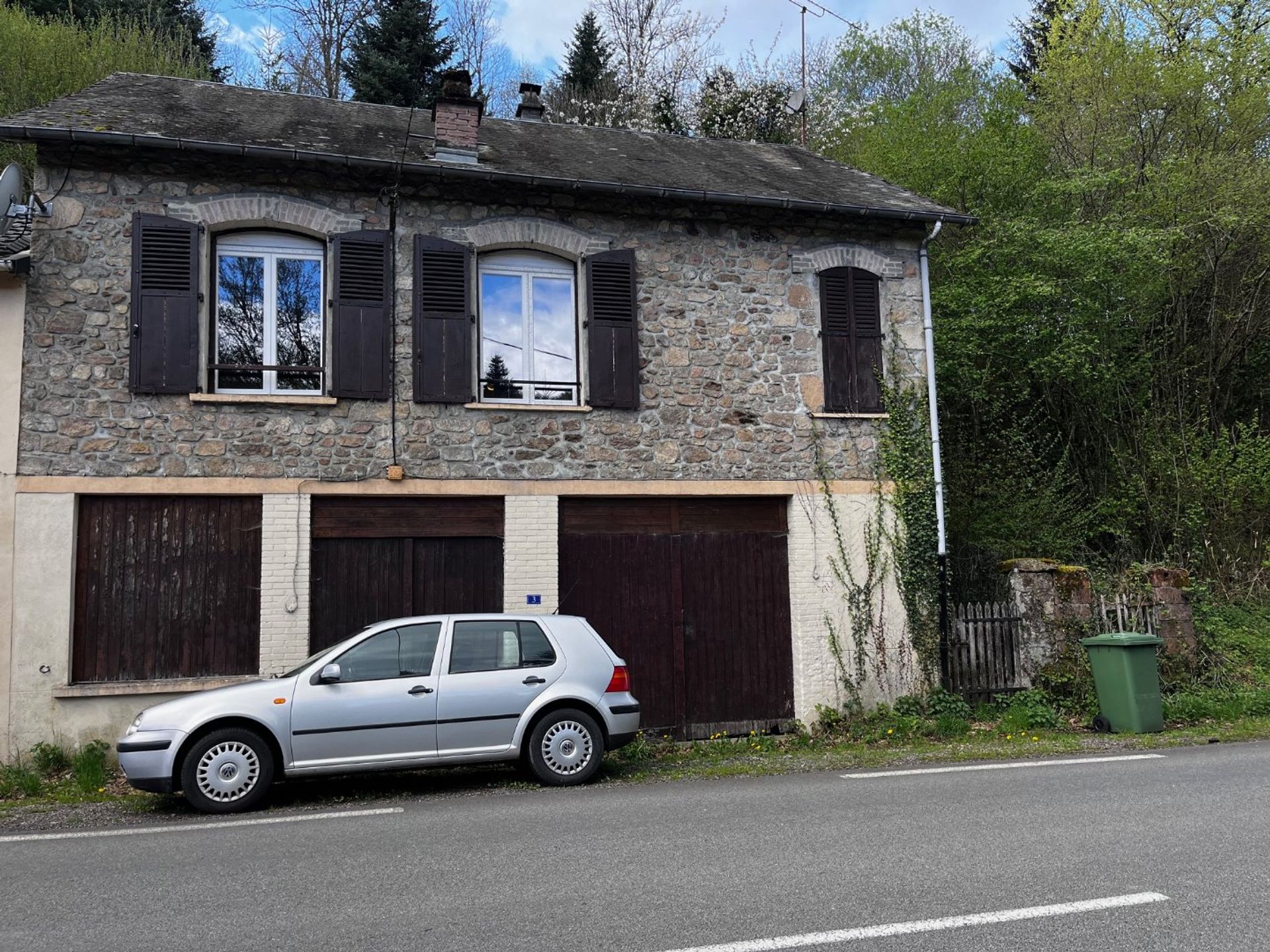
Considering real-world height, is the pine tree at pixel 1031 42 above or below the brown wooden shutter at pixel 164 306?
above

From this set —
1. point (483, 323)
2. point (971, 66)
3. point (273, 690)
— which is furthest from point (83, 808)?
point (971, 66)

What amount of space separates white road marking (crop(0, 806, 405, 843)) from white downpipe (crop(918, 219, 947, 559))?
787 centimetres

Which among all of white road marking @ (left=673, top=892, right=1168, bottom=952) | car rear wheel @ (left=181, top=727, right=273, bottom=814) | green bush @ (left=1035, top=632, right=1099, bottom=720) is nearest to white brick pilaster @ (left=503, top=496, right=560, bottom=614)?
car rear wheel @ (left=181, top=727, right=273, bottom=814)

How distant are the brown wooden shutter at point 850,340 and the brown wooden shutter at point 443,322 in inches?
175

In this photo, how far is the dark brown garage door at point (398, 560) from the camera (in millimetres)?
11414

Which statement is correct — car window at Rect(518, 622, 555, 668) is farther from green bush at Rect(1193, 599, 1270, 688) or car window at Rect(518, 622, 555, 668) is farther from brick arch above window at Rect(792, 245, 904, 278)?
green bush at Rect(1193, 599, 1270, 688)

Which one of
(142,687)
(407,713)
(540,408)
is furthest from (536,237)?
(142,687)

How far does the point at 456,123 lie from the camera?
42.0ft

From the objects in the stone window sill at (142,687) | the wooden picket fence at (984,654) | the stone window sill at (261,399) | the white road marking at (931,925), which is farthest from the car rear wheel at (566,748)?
the wooden picket fence at (984,654)

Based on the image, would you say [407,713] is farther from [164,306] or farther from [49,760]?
[164,306]

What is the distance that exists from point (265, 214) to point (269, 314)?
42.4 inches

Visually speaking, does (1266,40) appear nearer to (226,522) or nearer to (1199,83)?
(1199,83)

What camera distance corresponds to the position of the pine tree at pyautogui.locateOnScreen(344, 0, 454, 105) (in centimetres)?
2597

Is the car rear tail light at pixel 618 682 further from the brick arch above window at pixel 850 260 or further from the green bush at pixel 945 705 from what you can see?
the brick arch above window at pixel 850 260
